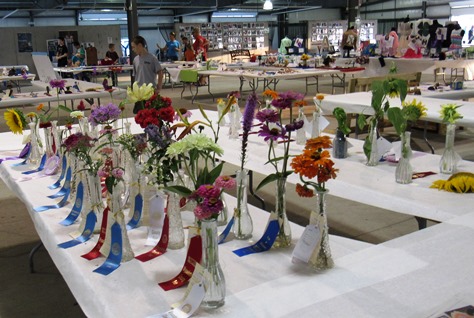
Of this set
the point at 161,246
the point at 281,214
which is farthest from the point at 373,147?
the point at 161,246

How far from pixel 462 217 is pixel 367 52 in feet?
32.7

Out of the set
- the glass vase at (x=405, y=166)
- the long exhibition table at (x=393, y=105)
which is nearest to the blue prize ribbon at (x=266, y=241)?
the glass vase at (x=405, y=166)

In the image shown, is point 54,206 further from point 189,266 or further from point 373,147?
point 373,147

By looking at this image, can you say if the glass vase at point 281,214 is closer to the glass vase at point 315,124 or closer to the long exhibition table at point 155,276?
the long exhibition table at point 155,276

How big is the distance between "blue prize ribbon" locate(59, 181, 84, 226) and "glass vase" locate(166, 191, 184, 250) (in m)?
0.47

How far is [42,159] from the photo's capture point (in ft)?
8.71

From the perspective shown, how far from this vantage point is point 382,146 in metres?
2.47

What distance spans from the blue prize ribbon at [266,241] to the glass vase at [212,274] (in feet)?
1.07

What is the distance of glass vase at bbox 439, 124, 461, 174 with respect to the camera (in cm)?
Answer: 222

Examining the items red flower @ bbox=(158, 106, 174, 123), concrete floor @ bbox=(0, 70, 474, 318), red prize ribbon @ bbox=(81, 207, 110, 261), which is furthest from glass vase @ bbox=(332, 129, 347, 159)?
red prize ribbon @ bbox=(81, 207, 110, 261)

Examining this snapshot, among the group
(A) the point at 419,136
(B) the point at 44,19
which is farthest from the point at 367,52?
(B) the point at 44,19

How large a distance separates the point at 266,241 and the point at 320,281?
272 mm

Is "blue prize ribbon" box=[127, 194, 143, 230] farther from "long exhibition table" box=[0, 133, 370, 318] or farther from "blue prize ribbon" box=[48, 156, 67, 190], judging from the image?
"blue prize ribbon" box=[48, 156, 67, 190]

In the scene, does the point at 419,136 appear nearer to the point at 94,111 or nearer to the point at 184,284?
the point at 94,111
